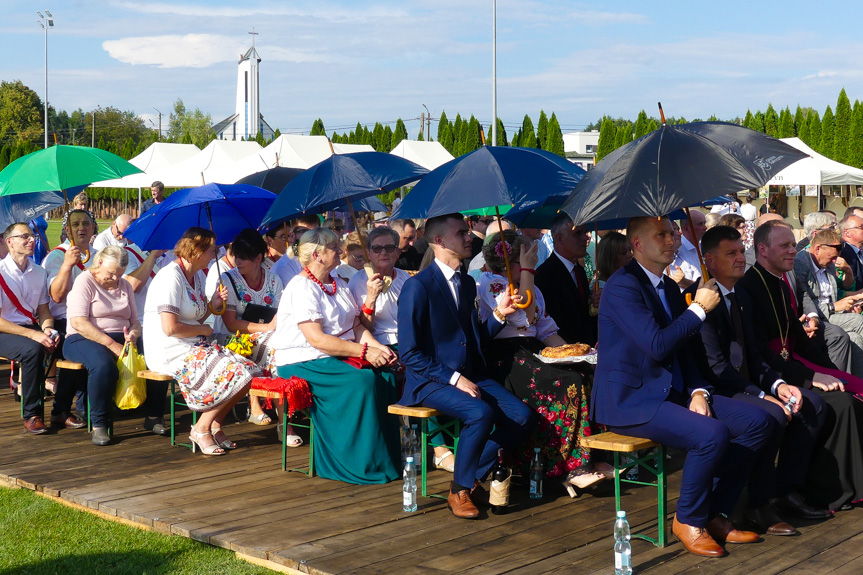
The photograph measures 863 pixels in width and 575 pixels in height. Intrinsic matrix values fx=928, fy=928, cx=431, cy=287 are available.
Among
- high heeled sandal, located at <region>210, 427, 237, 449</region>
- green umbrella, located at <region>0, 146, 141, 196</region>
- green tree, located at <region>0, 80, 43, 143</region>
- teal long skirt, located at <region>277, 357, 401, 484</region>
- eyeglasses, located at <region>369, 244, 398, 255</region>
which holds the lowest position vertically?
high heeled sandal, located at <region>210, 427, 237, 449</region>

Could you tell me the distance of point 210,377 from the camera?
21.6ft

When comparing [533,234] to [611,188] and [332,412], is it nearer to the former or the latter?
[332,412]

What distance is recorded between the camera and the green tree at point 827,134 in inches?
1206

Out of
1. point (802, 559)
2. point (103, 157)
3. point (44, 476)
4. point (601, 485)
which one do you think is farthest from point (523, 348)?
point (103, 157)

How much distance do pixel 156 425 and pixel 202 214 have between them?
1780 mm

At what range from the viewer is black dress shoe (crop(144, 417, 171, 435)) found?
7.23 m

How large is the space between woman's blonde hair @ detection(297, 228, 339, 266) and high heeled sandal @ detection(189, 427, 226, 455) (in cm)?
157

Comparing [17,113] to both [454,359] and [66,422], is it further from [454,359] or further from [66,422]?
[454,359]

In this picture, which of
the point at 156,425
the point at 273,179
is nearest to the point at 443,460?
the point at 156,425

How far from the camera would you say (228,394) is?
6535mm

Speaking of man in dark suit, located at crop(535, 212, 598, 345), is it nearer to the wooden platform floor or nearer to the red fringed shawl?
the wooden platform floor

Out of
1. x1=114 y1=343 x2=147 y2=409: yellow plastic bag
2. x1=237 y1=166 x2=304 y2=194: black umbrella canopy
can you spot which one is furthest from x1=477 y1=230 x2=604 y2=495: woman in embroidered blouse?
x1=237 y1=166 x2=304 y2=194: black umbrella canopy

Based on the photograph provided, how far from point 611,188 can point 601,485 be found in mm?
2123

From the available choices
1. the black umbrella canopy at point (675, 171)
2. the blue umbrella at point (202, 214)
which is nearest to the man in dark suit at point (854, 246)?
the black umbrella canopy at point (675, 171)
